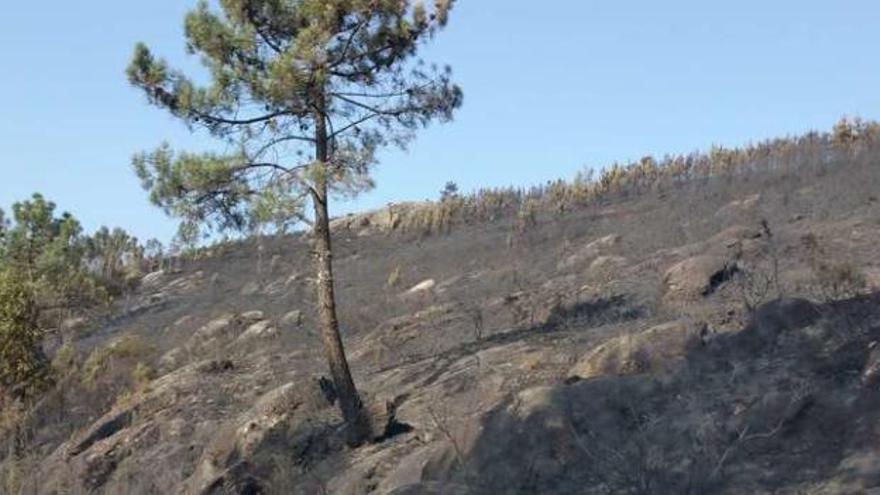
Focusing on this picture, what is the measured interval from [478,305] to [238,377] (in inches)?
206

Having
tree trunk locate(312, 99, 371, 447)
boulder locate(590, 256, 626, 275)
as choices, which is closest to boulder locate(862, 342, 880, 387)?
tree trunk locate(312, 99, 371, 447)

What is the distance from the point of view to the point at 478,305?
24.4 meters

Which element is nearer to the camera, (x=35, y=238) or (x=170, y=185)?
(x=170, y=185)

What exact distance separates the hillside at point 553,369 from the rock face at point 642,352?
41mm

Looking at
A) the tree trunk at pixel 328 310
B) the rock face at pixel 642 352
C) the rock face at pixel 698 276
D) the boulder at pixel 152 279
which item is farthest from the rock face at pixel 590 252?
the boulder at pixel 152 279

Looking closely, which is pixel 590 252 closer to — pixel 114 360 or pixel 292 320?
pixel 292 320

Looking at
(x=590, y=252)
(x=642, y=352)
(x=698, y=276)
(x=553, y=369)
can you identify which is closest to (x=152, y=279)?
(x=590, y=252)

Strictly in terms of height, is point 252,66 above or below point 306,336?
above

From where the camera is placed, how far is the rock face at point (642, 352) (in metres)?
14.2

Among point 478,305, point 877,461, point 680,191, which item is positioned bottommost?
point 877,461

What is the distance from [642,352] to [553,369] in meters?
1.86

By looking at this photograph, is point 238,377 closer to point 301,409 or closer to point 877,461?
point 301,409

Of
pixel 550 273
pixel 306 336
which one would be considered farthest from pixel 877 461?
pixel 306 336

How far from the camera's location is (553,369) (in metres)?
16.0
